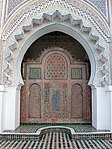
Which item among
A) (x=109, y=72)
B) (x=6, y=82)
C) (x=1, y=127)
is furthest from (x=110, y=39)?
(x=1, y=127)

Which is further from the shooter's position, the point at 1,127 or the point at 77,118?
the point at 77,118

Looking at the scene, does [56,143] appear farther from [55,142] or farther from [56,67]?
[56,67]

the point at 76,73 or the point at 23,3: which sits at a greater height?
the point at 23,3

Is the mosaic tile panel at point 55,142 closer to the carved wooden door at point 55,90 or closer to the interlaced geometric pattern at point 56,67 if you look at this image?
the carved wooden door at point 55,90

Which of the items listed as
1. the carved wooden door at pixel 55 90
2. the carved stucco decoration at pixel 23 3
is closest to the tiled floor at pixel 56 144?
the carved wooden door at pixel 55 90

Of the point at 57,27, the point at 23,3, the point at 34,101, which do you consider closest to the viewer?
the point at 23,3

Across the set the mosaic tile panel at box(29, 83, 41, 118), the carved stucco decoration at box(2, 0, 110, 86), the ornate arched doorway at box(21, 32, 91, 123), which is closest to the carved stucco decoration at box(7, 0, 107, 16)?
the carved stucco decoration at box(2, 0, 110, 86)

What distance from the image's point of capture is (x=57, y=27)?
4281 mm

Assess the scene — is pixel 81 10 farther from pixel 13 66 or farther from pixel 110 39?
pixel 13 66

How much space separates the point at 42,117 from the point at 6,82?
1381mm

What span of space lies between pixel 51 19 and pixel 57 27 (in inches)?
10.4

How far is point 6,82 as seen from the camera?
12.7ft

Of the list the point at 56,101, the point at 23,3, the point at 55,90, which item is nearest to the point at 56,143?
the point at 56,101

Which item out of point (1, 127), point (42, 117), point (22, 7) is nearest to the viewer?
point (1, 127)
